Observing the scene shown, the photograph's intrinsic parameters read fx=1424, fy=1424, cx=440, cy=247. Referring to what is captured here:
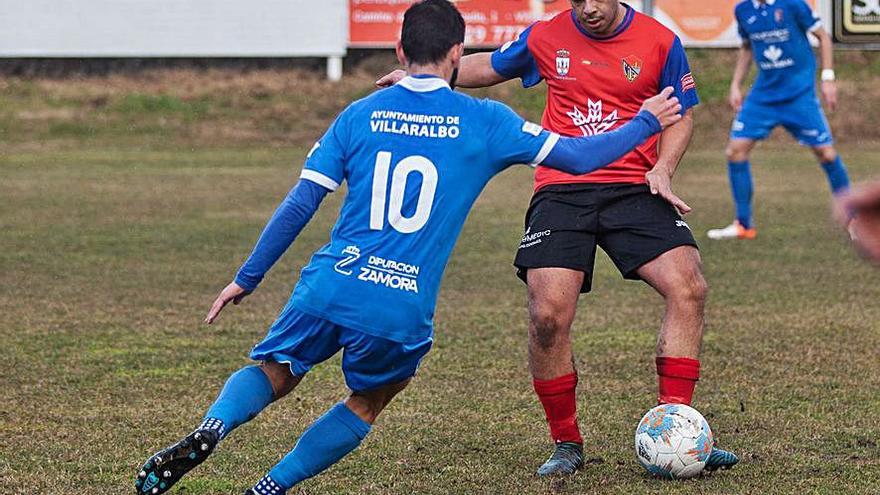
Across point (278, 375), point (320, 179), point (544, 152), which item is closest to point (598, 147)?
point (544, 152)

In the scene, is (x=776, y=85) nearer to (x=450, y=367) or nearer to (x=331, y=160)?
(x=450, y=367)

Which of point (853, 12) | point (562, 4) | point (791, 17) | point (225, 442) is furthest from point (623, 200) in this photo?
point (853, 12)

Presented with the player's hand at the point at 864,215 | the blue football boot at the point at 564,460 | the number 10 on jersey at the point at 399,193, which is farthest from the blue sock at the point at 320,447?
the player's hand at the point at 864,215

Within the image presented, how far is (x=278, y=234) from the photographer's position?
4277mm

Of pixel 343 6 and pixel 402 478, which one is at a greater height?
pixel 402 478

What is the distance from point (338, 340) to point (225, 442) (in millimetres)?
1430

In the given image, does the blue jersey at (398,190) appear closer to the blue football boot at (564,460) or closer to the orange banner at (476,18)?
the blue football boot at (564,460)

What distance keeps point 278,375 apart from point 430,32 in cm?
118

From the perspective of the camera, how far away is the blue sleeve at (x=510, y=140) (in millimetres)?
4344

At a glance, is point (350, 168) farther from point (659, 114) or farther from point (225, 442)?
point (225, 442)

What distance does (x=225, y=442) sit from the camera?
5.63 meters

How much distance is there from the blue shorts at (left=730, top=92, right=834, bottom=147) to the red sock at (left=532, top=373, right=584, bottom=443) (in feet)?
24.5

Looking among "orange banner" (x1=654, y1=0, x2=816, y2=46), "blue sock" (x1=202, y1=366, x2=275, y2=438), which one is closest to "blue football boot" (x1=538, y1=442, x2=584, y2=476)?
"blue sock" (x1=202, y1=366, x2=275, y2=438)

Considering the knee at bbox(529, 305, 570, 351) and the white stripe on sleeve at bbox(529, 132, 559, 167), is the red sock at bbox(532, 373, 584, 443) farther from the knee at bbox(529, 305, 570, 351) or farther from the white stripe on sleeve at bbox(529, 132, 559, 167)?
the white stripe on sleeve at bbox(529, 132, 559, 167)
